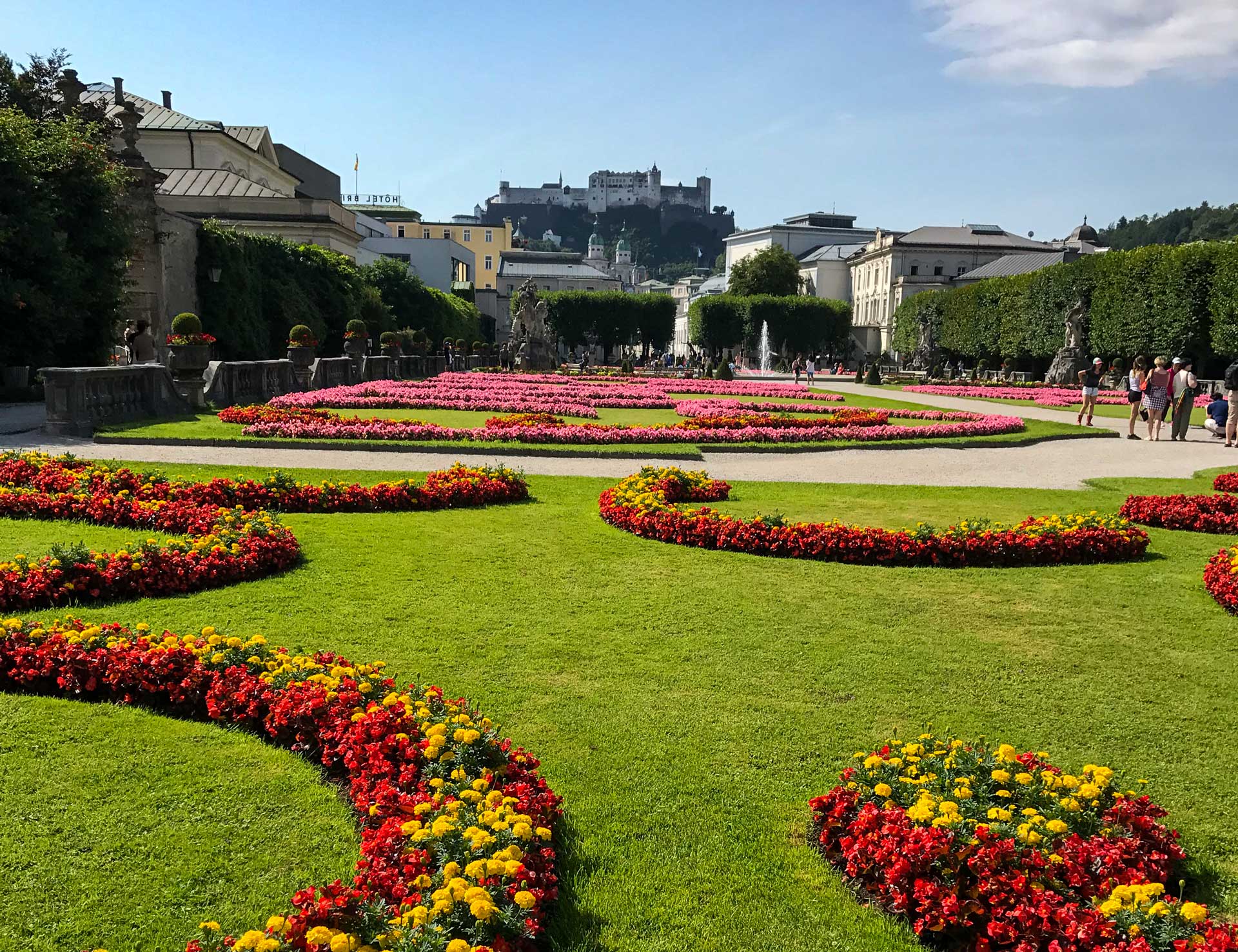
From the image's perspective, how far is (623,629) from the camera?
21.1 feet

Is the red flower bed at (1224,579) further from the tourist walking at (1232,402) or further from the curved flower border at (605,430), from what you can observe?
the tourist walking at (1232,402)

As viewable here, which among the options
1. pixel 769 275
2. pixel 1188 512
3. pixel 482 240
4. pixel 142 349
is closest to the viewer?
pixel 1188 512

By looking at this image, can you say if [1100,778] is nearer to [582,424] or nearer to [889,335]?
[582,424]

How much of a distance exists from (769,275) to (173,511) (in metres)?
96.4

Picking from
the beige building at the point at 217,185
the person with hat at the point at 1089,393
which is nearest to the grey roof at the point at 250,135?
the beige building at the point at 217,185

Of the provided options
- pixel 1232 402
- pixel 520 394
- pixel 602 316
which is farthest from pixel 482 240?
pixel 1232 402

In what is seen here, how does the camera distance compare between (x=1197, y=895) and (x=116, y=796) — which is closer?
(x=1197, y=895)

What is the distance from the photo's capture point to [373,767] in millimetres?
3996

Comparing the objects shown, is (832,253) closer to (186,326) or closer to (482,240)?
(482,240)

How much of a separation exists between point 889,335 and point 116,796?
10223 cm

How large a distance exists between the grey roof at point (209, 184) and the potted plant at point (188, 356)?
27.4 metres

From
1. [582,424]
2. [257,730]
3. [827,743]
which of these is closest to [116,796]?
[257,730]

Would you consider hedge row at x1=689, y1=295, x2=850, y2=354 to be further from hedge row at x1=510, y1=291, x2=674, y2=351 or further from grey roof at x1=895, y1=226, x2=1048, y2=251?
grey roof at x1=895, y1=226, x2=1048, y2=251

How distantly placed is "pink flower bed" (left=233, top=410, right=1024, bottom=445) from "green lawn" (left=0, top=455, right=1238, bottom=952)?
779cm
